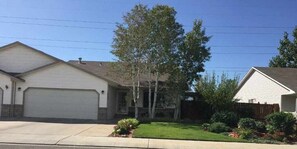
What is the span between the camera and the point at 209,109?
32562 mm

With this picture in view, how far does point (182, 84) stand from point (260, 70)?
816 centimetres

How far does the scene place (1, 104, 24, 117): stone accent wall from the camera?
29989 millimetres

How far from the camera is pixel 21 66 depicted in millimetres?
33125

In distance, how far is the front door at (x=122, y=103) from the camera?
119 feet

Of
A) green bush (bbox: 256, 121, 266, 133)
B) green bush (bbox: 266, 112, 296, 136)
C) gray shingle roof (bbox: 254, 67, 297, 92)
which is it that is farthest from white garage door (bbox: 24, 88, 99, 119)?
gray shingle roof (bbox: 254, 67, 297, 92)

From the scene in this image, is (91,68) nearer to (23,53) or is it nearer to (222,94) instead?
(23,53)

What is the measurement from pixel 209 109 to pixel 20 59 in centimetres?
1492

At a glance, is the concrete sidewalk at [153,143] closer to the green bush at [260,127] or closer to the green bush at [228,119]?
the green bush at [260,127]

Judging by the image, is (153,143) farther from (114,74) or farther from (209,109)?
(114,74)

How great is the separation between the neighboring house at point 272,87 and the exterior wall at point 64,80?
12.8 m

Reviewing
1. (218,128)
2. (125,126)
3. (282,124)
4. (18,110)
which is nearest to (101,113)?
(18,110)

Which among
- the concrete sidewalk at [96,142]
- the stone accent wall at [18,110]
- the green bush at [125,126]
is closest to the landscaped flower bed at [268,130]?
the concrete sidewalk at [96,142]

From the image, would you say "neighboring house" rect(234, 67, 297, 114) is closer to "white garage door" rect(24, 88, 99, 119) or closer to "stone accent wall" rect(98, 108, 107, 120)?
"stone accent wall" rect(98, 108, 107, 120)

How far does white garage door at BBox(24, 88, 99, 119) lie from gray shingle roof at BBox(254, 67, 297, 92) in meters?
A: 13.6
